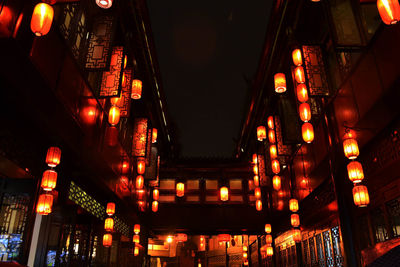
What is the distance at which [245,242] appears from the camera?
22625 mm

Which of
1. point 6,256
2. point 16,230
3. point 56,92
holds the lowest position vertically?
point 6,256

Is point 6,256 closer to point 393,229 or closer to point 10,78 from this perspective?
point 10,78

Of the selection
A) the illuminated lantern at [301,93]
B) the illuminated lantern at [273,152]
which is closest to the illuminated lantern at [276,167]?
the illuminated lantern at [273,152]

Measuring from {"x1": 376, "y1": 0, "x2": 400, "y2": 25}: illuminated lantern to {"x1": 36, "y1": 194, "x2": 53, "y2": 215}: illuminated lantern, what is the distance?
6693 mm

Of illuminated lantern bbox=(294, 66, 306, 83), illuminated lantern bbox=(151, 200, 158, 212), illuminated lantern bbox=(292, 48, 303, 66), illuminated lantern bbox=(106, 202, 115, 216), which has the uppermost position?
illuminated lantern bbox=(292, 48, 303, 66)

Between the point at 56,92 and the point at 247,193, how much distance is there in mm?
13562

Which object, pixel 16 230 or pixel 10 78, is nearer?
pixel 10 78

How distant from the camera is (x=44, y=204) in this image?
21.3ft

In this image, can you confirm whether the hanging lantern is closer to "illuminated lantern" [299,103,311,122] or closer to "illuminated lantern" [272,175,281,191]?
"illuminated lantern" [272,175,281,191]

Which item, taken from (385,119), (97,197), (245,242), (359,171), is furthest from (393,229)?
(245,242)

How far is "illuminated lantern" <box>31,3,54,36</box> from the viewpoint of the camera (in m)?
4.64

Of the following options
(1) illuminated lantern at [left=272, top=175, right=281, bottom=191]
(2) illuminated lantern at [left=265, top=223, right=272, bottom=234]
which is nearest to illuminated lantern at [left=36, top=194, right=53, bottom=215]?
(1) illuminated lantern at [left=272, top=175, right=281, bottom=191]

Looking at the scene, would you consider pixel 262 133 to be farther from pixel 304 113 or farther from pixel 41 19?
pixel 41 19

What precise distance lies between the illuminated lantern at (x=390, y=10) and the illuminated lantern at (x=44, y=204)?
669 centimetres
